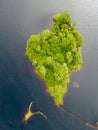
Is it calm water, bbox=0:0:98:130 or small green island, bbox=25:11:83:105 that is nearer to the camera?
small green island, bbox=25:11:83:105

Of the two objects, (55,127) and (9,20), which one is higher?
(9,20)

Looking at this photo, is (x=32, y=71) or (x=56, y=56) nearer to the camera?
(x=56, y=56)

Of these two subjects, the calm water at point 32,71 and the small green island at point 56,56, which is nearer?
the small green island at point 56,56

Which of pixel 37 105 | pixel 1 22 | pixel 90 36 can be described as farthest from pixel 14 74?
pixel 90 36

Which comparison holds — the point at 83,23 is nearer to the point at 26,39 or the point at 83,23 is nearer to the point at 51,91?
the point at 26,39
